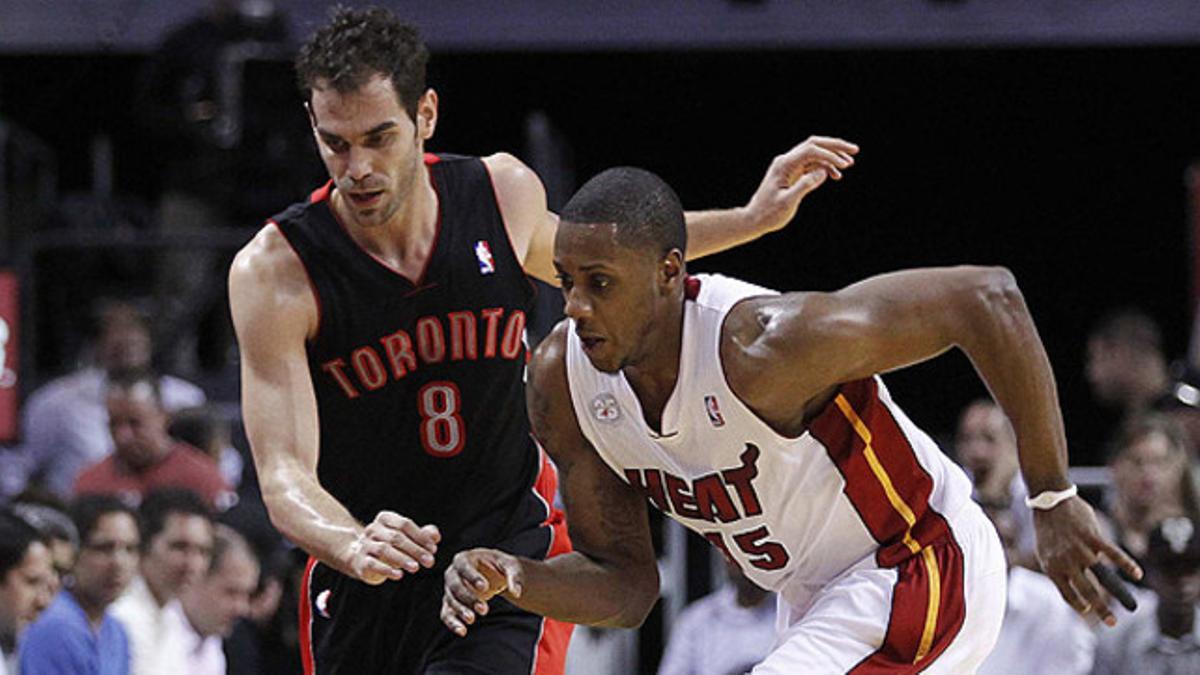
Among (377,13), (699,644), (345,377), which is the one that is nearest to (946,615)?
(345,377)

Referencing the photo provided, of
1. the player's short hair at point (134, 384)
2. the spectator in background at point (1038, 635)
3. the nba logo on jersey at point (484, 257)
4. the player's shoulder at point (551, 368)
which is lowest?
the spectator in background at point (1038, 635)

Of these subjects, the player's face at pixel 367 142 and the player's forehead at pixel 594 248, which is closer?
the player's forehead at pixel 594 248

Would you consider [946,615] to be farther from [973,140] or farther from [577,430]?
[973,140]

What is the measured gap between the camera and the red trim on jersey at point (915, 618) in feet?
14.5

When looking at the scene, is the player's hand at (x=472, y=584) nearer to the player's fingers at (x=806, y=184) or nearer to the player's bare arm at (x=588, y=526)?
the player's bare arm at (x=588, y=526)

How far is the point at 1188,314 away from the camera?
13.4 metres

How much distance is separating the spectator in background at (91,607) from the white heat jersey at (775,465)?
301 centimetres

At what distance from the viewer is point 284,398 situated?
4.59 m

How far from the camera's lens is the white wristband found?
13.5ft

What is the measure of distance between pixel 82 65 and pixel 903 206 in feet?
18.4

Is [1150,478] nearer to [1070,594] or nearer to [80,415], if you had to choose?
[1070,594]

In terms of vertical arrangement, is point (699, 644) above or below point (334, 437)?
below

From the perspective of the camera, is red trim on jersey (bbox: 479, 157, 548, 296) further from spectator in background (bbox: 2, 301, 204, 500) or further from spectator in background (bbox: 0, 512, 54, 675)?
spectator in background (bbox: 2, 301, 204, 500)

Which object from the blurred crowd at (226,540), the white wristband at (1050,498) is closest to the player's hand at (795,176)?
the white wristband at (1050,498)
